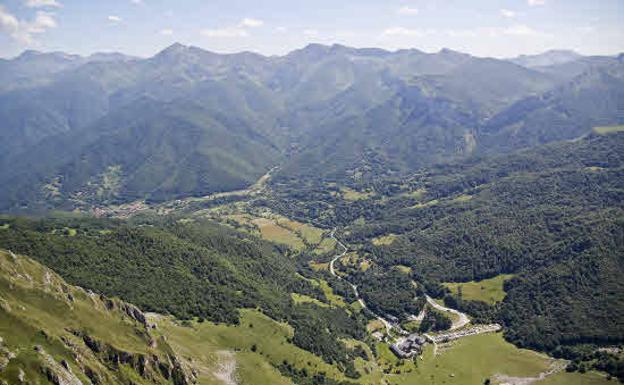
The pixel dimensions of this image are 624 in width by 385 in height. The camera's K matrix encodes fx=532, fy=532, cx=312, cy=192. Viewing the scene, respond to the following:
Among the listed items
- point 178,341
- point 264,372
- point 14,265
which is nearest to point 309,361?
point 264,372

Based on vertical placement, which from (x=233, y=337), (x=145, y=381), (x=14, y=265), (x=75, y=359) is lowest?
(x=233, y=337)

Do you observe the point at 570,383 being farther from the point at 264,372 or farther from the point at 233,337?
the point at 233,337

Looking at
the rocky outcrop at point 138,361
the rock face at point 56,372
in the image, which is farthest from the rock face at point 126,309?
the rock face at point 56,372

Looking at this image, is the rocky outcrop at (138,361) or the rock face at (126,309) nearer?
the rocky outcrop at (138,361)

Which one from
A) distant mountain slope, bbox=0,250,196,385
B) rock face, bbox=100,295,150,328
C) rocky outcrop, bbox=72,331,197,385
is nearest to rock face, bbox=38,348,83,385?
distant mountain slope, bbox=0,250,196,385

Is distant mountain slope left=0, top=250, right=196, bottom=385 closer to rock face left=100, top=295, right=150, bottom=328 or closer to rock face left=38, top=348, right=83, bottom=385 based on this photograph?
rock face left=100, top=295, right=150, bottom=328

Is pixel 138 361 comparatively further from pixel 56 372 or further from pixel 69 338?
pixel 56 372

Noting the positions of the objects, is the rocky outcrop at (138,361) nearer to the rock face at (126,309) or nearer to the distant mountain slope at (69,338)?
the distant mountain slope at (69,338)

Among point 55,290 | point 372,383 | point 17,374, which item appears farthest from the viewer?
point 372,383

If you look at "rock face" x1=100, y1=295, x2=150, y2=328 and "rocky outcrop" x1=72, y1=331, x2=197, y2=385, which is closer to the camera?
"rocky outcrop" x1=72, y1=331, x2=197, y2=385

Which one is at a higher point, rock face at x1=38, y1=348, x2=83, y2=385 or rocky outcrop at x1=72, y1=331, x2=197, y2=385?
rock face at x1=38, y1=348, x2=83, y2=385

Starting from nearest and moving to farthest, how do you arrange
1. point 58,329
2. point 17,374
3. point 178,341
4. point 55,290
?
1. point 17,374
2. point 58,329
3. point 55,290
4. point 178,341
